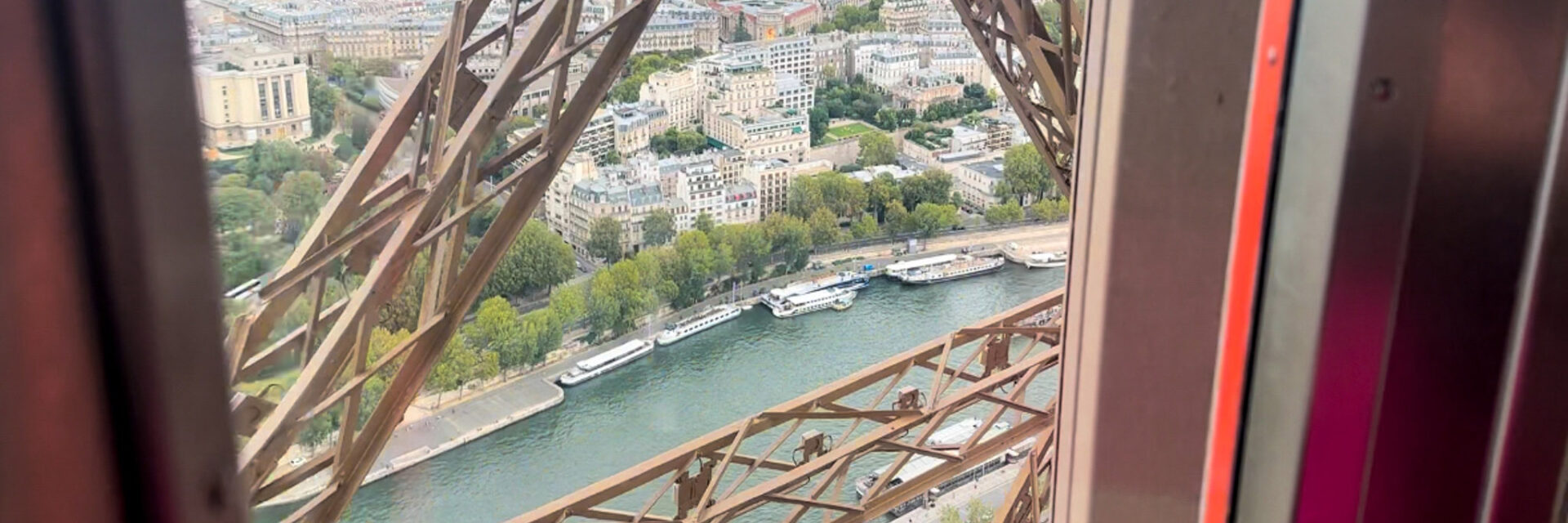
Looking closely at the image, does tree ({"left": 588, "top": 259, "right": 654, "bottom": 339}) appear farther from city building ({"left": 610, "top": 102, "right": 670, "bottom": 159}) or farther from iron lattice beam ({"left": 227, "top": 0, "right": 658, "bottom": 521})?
iron lattice beam ({"left": 227, "top": 0, "right": 658, "bottom": 521})

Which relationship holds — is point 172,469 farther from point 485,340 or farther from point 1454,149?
point 485,340

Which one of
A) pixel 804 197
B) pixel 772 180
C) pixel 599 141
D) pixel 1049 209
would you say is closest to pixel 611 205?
pixel 599 141

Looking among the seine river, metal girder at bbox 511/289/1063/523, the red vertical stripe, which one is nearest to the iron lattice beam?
metal girder at bbox 511/289/1063/523

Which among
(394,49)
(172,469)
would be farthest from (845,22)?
(172,469)

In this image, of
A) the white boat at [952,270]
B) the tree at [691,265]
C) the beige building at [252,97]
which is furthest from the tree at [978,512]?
the beige building at [252,97]

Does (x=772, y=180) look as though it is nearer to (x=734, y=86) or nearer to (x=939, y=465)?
(x=734, y=86)

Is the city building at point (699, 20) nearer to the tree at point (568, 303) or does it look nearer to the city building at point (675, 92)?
the city building at point (675, 92)
